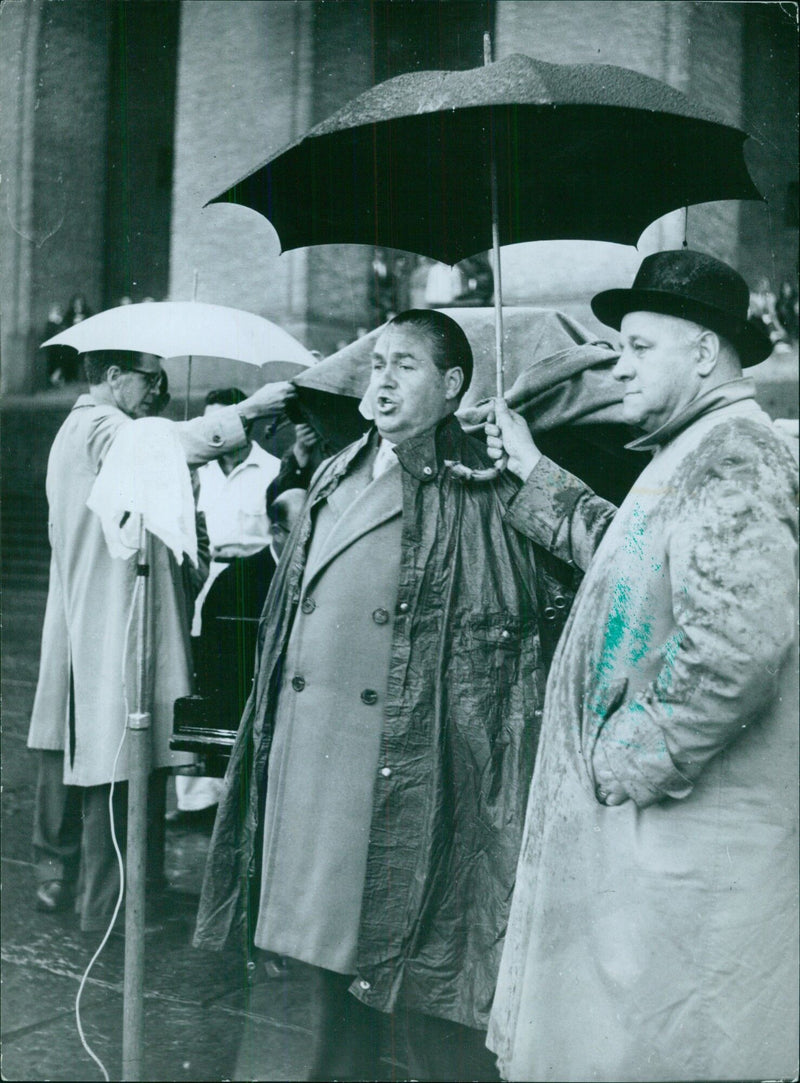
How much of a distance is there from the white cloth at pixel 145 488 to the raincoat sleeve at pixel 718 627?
1.58 metres

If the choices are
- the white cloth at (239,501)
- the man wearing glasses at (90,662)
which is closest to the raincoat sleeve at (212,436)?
the man wearing glasses at (90,662)

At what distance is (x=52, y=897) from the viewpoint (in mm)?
4551

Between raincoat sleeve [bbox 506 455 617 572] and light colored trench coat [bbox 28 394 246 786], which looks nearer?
raincoat sleeve [bbox 506 455 617 572]

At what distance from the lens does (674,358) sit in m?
2.78

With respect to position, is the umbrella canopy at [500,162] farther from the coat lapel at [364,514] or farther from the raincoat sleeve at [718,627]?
the raincoat sleeve at [718,627]

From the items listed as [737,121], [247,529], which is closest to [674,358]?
[737,121]

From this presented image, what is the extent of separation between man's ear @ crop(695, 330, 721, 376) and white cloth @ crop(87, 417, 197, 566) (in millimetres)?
1598

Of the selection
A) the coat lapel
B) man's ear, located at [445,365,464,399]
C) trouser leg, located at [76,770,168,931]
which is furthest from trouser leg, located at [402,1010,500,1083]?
man's ear, located at [445,365,464,399]

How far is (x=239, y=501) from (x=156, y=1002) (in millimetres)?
3171

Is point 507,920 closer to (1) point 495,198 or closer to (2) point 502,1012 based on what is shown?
(2) point 502,1012

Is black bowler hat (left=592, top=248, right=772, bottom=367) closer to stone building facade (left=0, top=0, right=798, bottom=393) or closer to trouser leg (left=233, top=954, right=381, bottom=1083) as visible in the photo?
stone building facade (left=0, top=0, right=798, bottom=393)

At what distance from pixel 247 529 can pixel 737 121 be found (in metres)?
3.26

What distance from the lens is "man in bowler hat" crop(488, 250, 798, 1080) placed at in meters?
2.45

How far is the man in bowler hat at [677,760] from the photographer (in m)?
2.45
